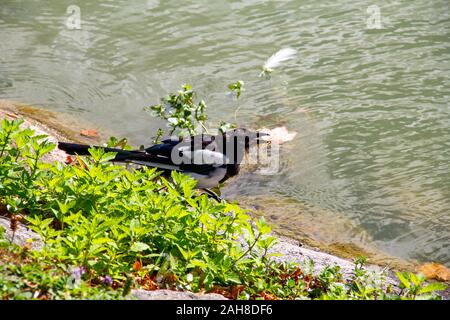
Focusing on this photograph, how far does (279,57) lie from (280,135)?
3.78 ft

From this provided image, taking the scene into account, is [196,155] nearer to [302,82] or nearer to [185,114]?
[185,114]

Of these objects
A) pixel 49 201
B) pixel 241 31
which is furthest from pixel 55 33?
pixel 49 201

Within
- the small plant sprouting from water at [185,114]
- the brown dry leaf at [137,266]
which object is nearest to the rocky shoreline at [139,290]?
A: the brown dry leaf at [137,266]

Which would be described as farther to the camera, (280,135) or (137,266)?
(280,135)

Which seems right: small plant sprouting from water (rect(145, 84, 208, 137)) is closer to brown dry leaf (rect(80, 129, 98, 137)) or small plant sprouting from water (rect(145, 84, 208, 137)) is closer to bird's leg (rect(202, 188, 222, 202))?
bird's leg (rect(202, 188, 222, 202))

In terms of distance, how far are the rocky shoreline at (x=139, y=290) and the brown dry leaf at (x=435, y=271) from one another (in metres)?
0.29

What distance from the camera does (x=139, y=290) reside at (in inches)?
131

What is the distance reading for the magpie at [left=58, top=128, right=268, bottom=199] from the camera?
510 centimetres

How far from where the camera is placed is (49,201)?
390 centimetres

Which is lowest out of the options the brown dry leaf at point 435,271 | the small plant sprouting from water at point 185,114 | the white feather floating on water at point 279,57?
the brown dry leaf at point 435,271

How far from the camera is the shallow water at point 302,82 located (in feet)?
19.6

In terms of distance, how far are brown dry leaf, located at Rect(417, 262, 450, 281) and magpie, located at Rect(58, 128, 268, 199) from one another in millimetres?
1603

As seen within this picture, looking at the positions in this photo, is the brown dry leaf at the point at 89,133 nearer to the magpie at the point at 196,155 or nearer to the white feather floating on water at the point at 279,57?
the magpie at the point at 196,155

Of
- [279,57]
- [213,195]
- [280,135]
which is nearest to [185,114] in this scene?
[213,195]
